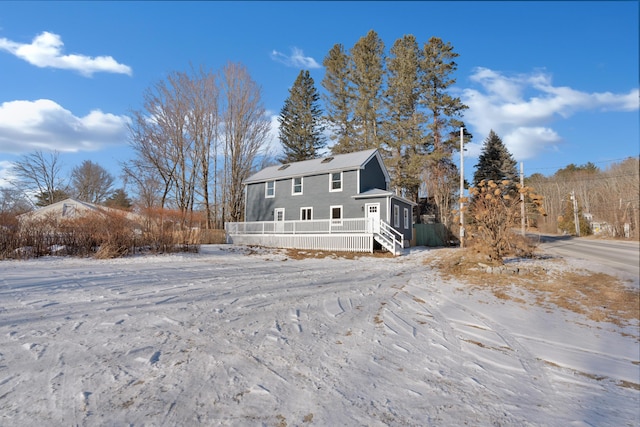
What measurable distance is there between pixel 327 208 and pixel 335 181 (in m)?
1.78

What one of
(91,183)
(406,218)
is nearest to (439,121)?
(406,218)

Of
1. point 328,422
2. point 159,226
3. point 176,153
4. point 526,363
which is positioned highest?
point 176,153

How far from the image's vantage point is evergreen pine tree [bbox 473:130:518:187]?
3134cm

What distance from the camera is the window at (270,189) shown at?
2253 centimetres

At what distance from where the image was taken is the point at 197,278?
6.79 m

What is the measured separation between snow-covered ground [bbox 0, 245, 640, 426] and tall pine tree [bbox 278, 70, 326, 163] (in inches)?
1122

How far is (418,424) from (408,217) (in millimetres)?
19603

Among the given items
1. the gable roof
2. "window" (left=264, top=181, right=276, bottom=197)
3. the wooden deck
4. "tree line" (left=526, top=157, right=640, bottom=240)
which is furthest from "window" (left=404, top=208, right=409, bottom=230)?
"tree line" (left=526, top=157, right=640, bottom=240)

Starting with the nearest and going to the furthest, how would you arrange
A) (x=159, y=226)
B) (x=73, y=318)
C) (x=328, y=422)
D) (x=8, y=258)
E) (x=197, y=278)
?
(x=328, y=422) < (x=73, y=318) < (x=197, y=278) < (x=8, y=258) < (x=159, y=226)

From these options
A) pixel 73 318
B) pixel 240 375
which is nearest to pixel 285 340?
pixel 240 375

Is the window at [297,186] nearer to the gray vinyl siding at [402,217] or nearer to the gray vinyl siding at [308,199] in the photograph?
the gray vinyl siding at [308,199]

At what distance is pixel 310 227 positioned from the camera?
17.4 meters

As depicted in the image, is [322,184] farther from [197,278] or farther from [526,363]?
[526,363]

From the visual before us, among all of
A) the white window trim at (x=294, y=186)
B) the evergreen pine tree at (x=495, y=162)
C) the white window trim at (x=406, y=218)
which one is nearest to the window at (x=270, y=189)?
the white window trim at (x=294, y=186)
